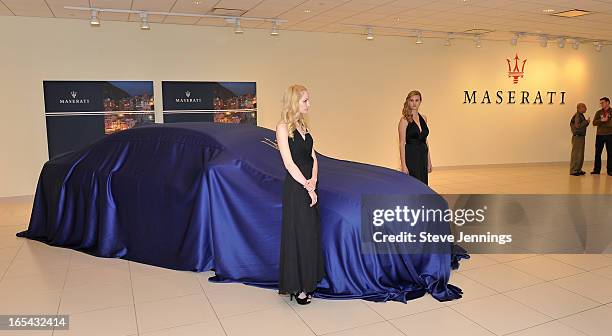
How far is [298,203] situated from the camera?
3170mm

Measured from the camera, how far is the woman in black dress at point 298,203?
3.10 metres

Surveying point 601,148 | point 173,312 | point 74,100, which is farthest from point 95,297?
point 601,148

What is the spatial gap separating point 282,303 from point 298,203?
761 millimetres

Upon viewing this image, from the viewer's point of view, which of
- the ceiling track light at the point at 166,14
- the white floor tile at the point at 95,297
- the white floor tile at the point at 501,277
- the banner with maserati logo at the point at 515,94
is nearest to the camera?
the white floor tile at the point at 95,297

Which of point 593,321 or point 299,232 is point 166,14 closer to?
point 299,232

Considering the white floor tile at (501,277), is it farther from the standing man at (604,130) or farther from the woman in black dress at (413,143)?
the standing man at (604,130)

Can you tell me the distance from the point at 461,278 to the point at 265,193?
171 centimetres

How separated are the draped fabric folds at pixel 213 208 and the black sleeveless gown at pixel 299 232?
0.76ft

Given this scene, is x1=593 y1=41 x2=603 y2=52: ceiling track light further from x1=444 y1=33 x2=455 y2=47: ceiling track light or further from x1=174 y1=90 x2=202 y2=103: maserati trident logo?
x1=174 y1=90 x2=202 y2=103: maserati trident logo

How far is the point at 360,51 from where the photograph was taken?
9422mm

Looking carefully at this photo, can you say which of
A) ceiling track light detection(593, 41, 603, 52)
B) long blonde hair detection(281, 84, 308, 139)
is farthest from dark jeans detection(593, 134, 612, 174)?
long blonde hair detection(281, 84, 308, 139)

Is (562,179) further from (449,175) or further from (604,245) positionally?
(604,245)

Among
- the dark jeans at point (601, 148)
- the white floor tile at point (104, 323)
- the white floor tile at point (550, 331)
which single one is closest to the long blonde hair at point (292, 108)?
the white floor tile at point (104, 323)

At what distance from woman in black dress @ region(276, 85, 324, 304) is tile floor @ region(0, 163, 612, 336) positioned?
10.0 inches
